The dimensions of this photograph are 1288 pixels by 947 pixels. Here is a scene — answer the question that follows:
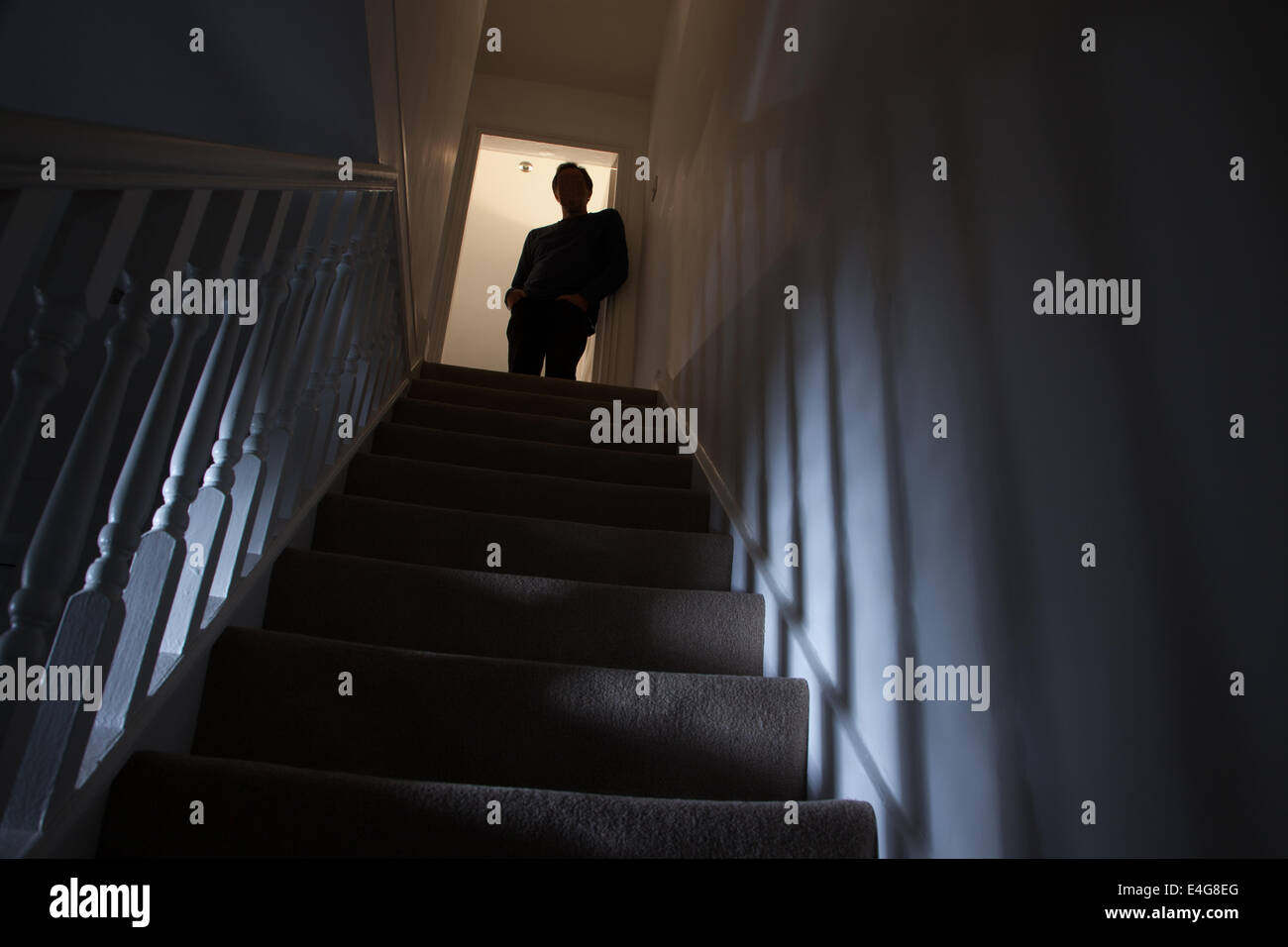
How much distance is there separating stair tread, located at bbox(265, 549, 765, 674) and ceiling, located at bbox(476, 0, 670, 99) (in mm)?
4402

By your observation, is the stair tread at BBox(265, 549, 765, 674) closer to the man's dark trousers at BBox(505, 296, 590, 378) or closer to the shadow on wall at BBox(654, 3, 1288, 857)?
the shadow on wall at BBox(654, 3, 1288, 857)

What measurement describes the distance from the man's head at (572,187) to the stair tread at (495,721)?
145 inches

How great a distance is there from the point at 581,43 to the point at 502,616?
4.55 meters

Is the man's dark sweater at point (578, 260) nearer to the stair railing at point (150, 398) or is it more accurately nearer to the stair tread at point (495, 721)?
the stair railing at point (150, 398)

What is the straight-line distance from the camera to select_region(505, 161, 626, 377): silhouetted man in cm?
420

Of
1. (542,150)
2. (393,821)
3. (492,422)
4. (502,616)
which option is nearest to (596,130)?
(542,150)

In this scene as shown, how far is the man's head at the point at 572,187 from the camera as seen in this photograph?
4543 millimetres

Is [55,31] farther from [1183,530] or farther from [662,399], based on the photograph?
[662,399]

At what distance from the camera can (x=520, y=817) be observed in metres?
1.04

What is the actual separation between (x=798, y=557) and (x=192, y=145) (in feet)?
4.01

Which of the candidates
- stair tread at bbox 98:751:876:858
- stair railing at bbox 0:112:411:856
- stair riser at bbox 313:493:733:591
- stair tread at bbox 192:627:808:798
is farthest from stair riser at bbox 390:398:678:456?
stair tread at bbox 98:751:876:858

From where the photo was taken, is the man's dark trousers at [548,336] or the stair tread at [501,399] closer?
the stair tread at [501,399]

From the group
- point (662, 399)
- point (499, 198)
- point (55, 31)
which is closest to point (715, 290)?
point (662, 399)

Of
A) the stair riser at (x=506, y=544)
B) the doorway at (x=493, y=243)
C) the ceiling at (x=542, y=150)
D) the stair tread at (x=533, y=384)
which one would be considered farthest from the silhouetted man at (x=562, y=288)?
the stair riser at (x=506, y=544)
